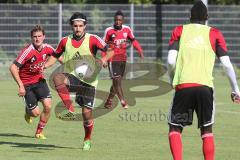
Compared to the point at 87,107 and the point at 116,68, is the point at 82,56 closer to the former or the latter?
the point at 87,107

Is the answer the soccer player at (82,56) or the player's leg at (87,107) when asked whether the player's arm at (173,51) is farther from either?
the player's leg at (87,107)

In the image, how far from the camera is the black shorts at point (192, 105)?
9.43 meters

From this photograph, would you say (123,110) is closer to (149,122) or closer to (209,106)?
(149,122)

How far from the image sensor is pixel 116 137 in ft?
45.0

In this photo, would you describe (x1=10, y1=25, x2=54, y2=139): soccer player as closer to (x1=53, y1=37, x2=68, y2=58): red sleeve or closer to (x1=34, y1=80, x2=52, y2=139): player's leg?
(x1=34, y1=80, x2=52, y2=139): player's leg

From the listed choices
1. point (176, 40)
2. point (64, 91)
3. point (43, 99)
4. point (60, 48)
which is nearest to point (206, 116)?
point (176, 40)

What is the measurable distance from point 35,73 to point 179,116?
4.81 meters

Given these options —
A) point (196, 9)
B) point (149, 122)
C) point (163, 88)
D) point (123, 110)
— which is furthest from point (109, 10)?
point (196, 9)

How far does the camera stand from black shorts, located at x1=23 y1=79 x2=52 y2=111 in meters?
13.8

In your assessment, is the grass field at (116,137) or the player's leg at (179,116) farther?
the grass field at (116,137)

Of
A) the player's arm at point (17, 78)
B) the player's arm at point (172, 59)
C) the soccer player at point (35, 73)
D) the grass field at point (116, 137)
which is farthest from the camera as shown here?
the soccer player at point (35, 73)

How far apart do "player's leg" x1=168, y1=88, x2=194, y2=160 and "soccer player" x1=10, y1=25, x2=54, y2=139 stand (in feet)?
13.9

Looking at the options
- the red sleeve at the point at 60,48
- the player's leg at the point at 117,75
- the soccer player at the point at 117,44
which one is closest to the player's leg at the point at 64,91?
the red sleeve at the point at 60,48

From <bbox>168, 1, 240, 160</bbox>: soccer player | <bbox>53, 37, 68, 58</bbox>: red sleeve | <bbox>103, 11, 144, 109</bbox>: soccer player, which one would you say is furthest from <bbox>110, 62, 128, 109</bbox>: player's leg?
<bbox>168, 1, 240, 160</bbox>: soccer player
